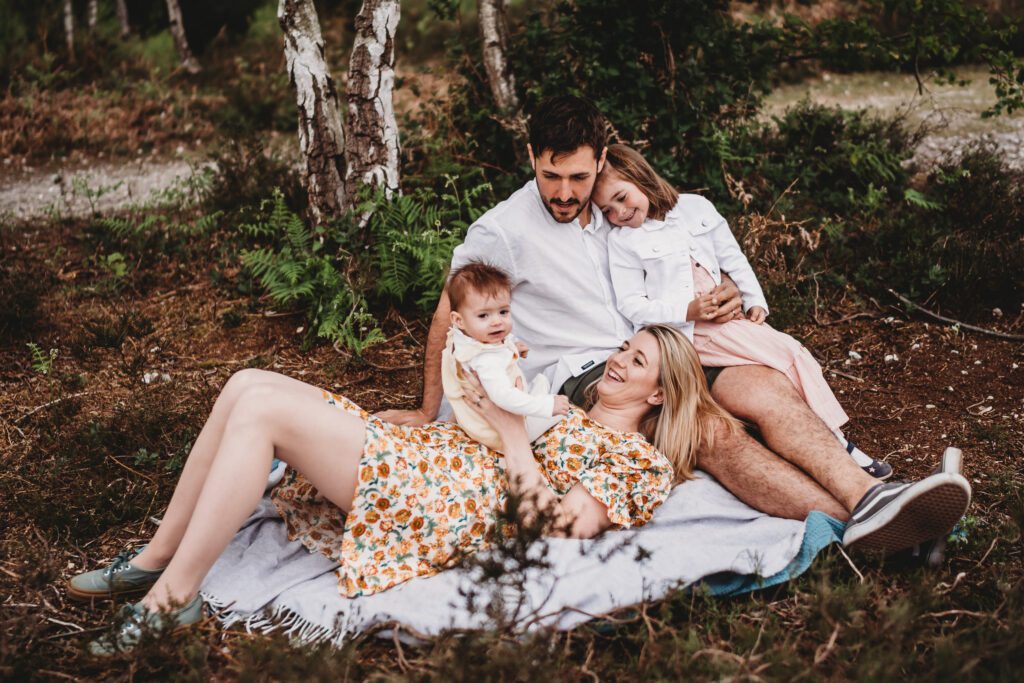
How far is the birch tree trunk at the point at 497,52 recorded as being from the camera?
635 centimetres

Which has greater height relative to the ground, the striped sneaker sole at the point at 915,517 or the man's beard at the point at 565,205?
the man's beard at the point at 565,205

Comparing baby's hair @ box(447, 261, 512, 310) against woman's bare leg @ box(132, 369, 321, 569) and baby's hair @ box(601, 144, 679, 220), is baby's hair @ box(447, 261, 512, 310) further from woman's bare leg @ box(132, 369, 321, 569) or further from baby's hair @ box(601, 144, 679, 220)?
baby's hair @ box(601, 144, 679, 220)

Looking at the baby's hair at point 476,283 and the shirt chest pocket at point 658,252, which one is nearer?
the baby's hair at point 476,283

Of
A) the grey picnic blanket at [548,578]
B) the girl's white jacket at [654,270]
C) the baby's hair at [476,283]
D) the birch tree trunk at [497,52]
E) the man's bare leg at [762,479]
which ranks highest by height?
the birch tree trunk at [497,52]

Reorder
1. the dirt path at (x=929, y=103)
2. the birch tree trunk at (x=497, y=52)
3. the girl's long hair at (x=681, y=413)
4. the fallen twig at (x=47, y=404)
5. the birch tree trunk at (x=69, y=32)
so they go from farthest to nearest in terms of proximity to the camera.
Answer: the birch tree trunk at (x=69, y=32) < the dirt path at (x=929, y=103) < the birch tree trunk at (x=497, y=52) < the fallen twig at (x=47, y=404) < the girl's long hair at (x=681, y=413)

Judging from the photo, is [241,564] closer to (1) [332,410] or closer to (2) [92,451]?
(1) [332,410]

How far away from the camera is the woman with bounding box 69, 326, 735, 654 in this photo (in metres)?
2.89

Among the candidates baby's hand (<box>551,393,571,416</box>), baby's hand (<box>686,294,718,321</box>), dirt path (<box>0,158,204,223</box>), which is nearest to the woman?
baby's hand (<box>551,393,571,416</box>)

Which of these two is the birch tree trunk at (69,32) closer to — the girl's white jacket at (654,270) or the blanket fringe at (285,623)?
the girl's white jacket at (654,270)

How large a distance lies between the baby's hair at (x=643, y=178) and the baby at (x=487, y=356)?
1.09m

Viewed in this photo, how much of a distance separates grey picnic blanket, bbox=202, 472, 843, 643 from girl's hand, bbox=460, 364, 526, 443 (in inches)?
18.2

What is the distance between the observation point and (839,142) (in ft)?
22.6

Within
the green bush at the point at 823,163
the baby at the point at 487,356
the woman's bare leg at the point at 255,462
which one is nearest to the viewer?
the woman's bare leg at the point at 255,462

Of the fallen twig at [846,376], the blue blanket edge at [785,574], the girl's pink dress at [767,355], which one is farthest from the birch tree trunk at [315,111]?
the blue blanket edge at [785,574]
